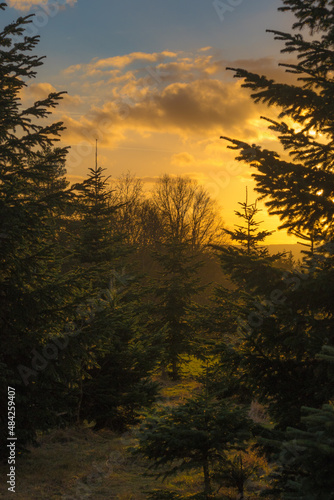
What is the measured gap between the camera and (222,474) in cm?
753

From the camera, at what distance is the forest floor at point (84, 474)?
8215 millimetres

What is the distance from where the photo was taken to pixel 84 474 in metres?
9.42

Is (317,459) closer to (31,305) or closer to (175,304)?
(31,305)

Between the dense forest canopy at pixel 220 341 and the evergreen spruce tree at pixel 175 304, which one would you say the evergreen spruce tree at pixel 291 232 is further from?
the evergreen spruce tree at pixel 175 304

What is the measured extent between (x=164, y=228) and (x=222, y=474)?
36242 mm

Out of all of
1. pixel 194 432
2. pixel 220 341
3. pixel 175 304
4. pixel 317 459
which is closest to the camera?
pixel 317 459

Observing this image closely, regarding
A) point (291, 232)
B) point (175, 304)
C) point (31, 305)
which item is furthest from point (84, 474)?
point (175, 304)

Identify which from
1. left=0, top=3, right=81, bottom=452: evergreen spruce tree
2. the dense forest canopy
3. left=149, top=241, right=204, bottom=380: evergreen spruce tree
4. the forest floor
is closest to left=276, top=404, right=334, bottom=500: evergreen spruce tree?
the dense forest canopy

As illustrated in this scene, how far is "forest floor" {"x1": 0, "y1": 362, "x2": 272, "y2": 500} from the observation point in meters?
8.21

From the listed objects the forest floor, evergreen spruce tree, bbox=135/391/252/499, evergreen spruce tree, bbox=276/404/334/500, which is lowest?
the forest floor

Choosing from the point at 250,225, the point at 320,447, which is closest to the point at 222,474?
the point at 320,447

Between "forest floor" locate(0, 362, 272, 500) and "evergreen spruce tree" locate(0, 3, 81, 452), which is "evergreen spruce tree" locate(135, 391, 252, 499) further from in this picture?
"evergreen spruce tree" locate(0, 3, 81, 452)

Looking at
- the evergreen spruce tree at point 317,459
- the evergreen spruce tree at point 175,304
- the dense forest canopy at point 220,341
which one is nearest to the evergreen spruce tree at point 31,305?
the dense forest canopy at point 220,341

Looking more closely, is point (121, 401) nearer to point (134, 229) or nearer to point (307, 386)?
point (307, 386)
